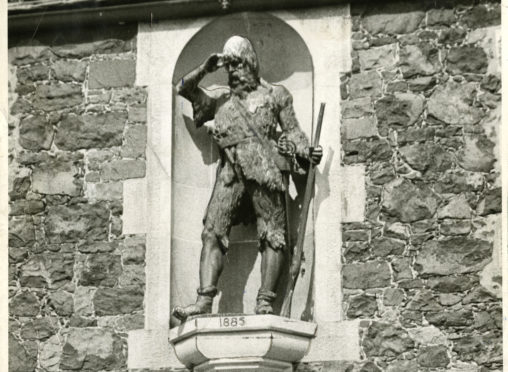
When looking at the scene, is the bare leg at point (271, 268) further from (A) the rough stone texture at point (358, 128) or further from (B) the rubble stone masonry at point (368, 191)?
(A) the rough stone texture at point (358, 128)

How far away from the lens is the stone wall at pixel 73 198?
1133 cm

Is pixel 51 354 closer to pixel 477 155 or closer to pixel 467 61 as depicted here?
pixel 477 155

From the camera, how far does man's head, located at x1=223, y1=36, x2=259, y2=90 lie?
37.2 feet

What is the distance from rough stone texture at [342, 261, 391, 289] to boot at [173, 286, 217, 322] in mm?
832

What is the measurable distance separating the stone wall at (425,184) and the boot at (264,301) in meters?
0.47

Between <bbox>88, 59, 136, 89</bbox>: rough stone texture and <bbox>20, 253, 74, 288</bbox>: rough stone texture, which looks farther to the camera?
<bbox>88, 59, 136, 89</bbox>: rough stone texture

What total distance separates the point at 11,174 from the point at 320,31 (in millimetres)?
2227

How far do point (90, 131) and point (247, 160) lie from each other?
115cm

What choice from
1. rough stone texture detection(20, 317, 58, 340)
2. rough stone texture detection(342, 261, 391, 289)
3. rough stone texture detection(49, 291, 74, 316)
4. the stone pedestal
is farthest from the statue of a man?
rough stone texture detection(20, 317, 58, 340)

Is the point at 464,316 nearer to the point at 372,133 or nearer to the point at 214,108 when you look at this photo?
the point at 372,133

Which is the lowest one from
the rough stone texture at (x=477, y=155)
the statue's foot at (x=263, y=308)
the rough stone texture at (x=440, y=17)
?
the statue's foot at (x=263, y=308)

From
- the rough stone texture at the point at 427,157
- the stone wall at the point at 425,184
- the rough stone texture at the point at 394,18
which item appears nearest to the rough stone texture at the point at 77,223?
the stone wall at the point at 425,184

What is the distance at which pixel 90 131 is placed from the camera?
11648 millimetres

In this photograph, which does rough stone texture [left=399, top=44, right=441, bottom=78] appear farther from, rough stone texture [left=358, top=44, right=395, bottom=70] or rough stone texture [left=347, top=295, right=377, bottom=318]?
rough stone texture [left=347, top=295, right=377, bottom=318]
